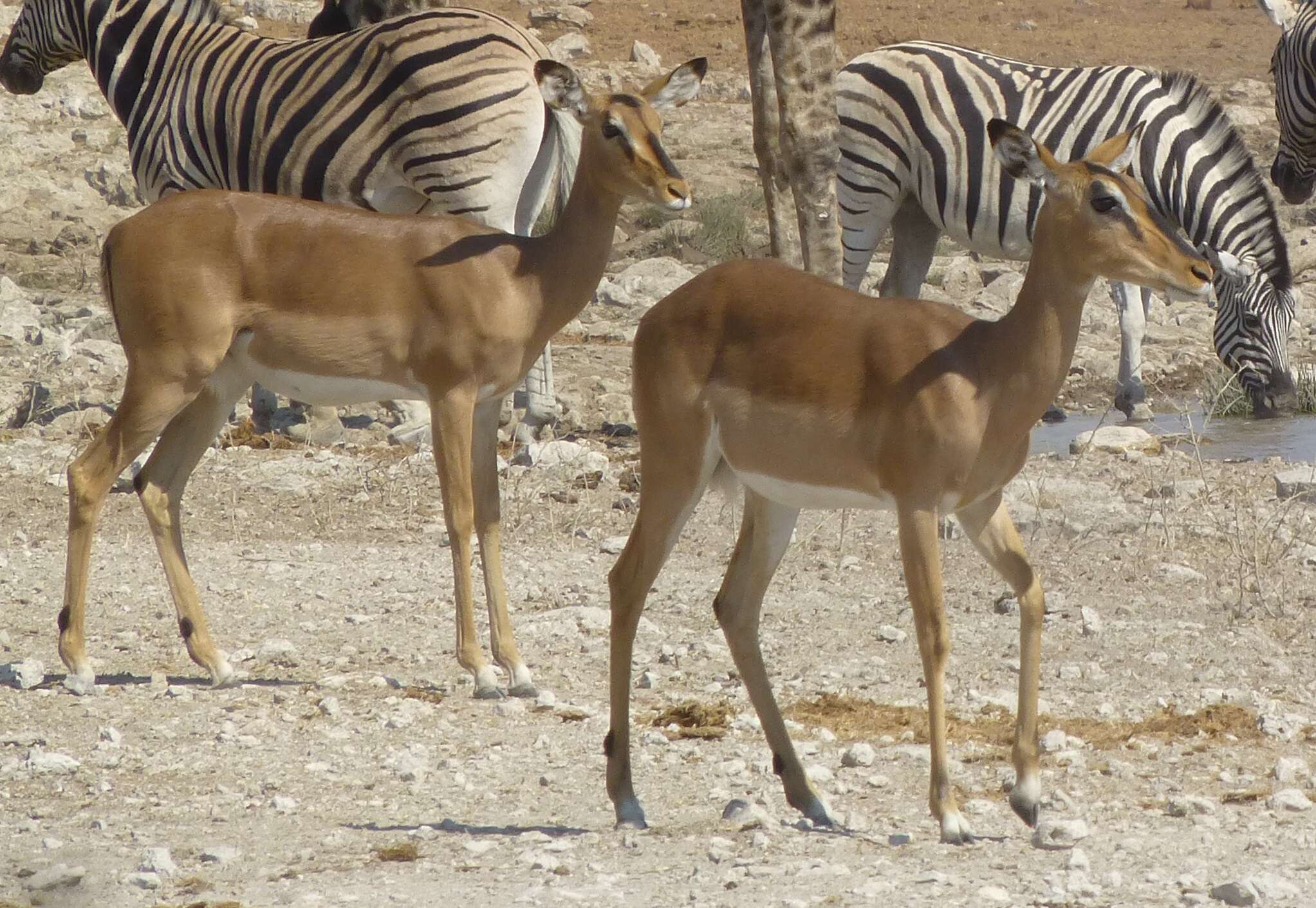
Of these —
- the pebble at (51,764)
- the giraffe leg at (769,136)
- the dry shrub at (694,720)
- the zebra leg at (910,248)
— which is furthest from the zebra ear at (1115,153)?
the zebra leg at (910,248)

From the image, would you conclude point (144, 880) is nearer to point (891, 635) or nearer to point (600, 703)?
point (600, 703)

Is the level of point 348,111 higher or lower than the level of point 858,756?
higher

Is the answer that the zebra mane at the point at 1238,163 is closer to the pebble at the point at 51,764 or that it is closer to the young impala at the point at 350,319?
the young impala at the point at 350,319

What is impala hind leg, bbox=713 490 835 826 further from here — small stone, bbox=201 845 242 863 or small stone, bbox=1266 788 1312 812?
small stone, bbox=201 845 242 863

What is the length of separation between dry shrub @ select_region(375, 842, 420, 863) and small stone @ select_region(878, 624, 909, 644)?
263 cm

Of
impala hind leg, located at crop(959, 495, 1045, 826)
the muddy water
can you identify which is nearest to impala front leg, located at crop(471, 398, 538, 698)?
impala hind leg, located at crop(959, 495, 1045, 826)

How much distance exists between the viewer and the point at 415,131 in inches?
399

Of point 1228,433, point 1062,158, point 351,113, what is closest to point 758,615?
point 351,113

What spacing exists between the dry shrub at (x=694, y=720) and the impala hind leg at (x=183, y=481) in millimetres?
1625

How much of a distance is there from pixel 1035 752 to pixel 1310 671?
2.11m

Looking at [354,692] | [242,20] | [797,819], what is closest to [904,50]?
[354,692]

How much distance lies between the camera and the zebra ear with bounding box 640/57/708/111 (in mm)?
7598

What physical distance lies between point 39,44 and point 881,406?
862 cm

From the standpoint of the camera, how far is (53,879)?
15.4 ft
